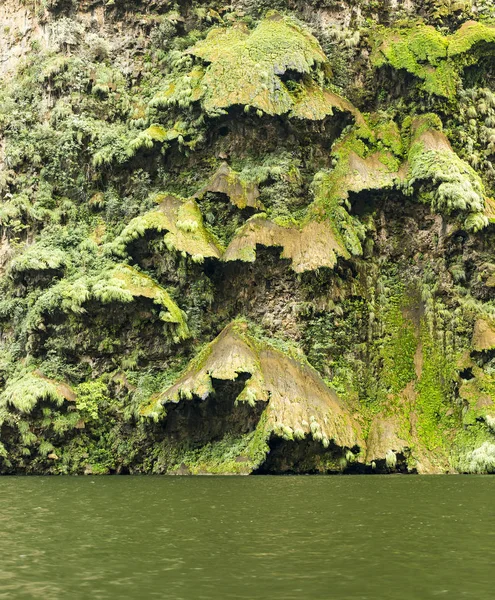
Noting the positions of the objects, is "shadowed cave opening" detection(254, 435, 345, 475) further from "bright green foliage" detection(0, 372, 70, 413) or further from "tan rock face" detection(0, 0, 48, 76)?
"tan rock face" detection(0, 0, 48, 76)

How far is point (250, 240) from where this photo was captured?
39281 mm

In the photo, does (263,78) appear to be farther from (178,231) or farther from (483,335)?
(483,335)

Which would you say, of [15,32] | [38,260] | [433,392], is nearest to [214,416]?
[433,392]

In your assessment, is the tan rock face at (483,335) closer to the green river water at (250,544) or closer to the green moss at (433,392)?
the green moss at (433,392)

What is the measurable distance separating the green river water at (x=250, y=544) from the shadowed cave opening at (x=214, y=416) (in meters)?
10.4

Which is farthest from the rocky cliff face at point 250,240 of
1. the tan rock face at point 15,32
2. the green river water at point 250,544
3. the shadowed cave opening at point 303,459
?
the green river water at point 250,544

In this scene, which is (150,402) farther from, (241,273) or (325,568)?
(325,568)

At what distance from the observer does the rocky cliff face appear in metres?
37.1

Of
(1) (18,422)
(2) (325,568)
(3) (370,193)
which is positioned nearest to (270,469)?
(1) (18,422)

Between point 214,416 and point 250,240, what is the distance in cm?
859

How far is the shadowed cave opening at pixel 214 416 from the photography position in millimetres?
35938

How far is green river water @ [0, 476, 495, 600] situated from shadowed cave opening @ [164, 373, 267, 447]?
34.0 feet

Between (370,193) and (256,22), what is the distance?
12880mm

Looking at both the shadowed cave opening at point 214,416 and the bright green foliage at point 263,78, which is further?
the bright green foliage at point 263,78
